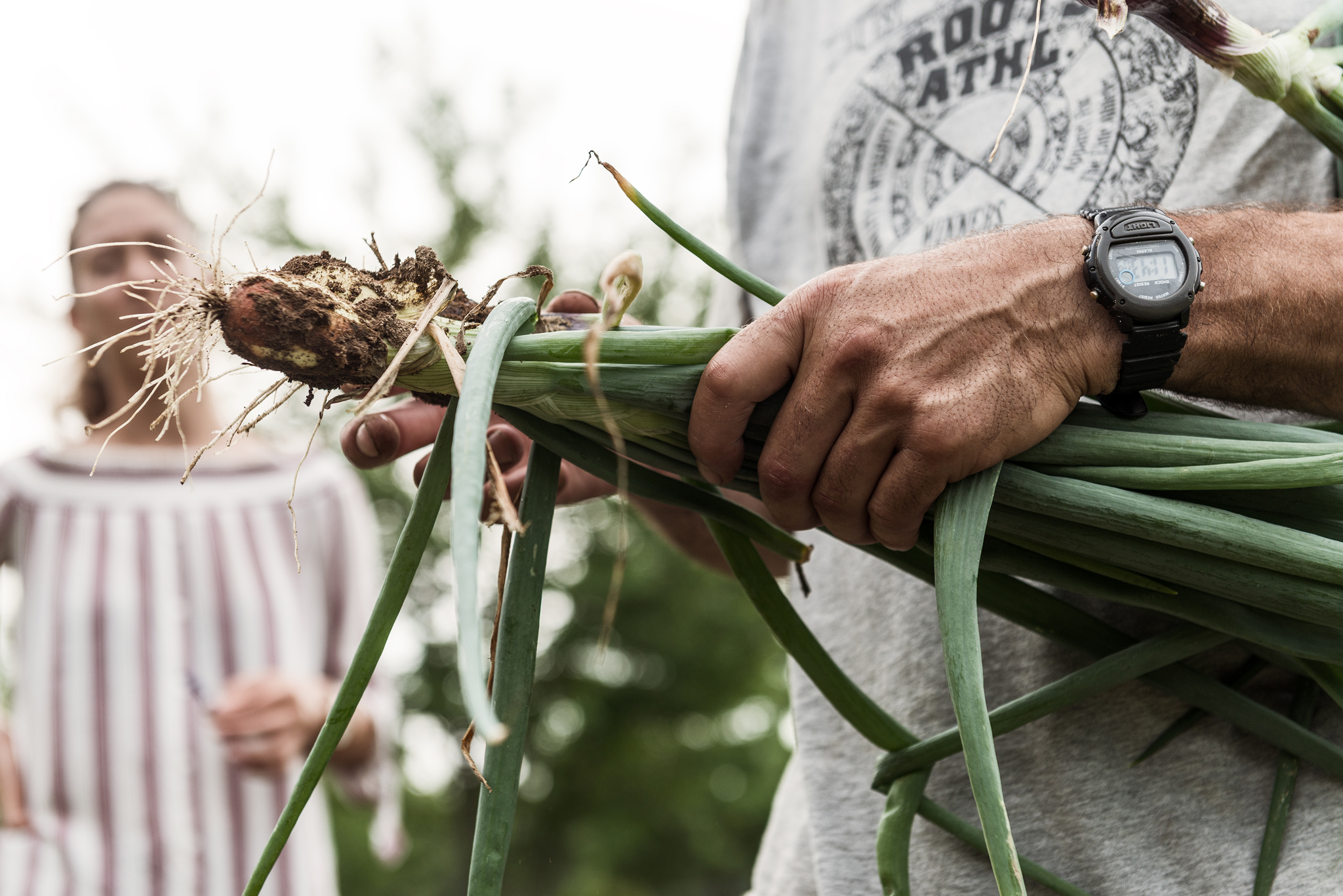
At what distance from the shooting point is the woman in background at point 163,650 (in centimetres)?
166

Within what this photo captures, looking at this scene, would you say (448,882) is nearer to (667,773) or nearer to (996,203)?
(667,773)

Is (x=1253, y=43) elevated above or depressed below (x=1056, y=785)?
above

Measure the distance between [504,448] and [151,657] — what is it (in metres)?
1.24

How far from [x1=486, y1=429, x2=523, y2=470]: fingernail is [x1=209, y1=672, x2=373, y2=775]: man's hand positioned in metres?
0.98

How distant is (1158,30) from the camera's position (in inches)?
36.8

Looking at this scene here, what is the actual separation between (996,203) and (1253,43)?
344 mm

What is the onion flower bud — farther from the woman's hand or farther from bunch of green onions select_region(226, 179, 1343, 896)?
the woman's hand

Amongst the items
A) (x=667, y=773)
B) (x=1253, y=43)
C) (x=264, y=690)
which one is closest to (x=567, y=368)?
(x=1253, y=43)

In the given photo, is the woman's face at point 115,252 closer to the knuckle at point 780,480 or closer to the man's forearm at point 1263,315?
the knuckle at point 780,480

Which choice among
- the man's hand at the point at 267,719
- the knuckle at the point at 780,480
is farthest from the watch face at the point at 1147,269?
the man's hand at the point at 267,719

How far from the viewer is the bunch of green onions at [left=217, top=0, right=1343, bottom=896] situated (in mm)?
571

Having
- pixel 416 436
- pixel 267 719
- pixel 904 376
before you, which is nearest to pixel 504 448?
pixel 416 436

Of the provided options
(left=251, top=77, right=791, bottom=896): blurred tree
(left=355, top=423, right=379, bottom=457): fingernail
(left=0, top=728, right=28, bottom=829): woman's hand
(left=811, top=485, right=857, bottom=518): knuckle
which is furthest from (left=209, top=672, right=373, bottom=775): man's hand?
(left=251, top=77, right=791, bottom=896): blurred tree

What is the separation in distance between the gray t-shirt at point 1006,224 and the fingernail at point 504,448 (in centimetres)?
42
